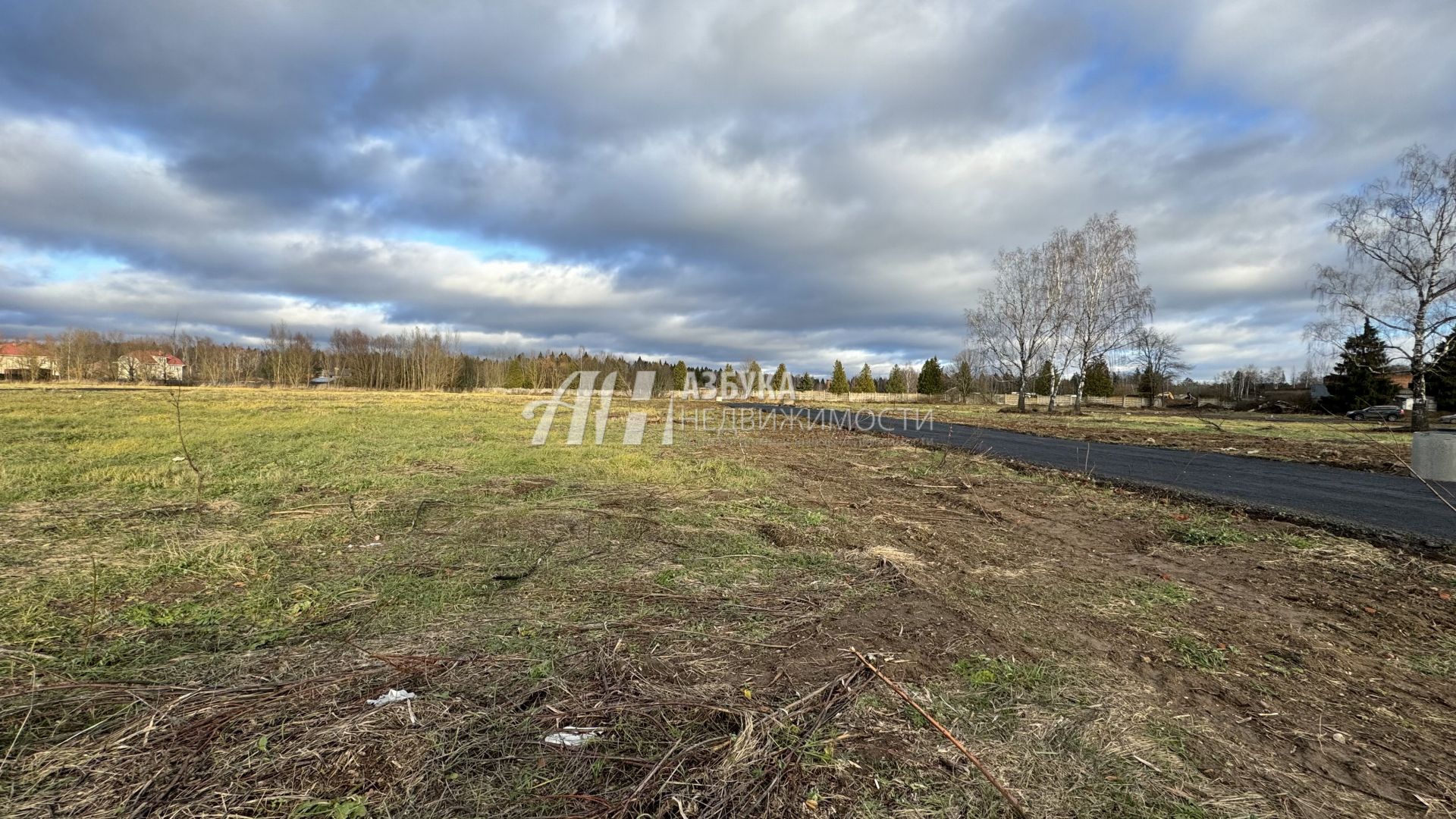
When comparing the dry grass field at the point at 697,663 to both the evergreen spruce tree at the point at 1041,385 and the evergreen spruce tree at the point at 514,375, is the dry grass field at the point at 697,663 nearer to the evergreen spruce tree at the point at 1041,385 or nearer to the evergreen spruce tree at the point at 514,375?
the evergreen spruce tree at the point at 1041,385

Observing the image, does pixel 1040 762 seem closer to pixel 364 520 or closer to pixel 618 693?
pixel 618 693

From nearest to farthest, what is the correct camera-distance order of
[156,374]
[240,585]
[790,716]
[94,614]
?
1. [790,716]
2. [94,614]
3. [240,585]
4. [156,374]

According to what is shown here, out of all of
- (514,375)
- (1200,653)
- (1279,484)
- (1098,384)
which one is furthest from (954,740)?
(514,375)

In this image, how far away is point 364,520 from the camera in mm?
7109

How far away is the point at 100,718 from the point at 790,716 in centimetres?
334

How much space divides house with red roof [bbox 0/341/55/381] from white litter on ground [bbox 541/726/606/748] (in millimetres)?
108472

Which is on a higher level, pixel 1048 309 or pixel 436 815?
pixel 1048 309

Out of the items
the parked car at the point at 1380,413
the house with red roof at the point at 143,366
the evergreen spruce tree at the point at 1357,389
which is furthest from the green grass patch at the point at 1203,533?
the house with red roof at the point at 143,366

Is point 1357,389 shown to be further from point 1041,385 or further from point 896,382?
point 896,382

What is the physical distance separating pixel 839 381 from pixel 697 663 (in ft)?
297

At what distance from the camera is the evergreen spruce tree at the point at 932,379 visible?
7606 cm

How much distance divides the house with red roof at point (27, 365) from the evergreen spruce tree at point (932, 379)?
366ft

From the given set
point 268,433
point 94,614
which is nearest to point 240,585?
point 94,614

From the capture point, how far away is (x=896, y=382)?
95250 millimetres
